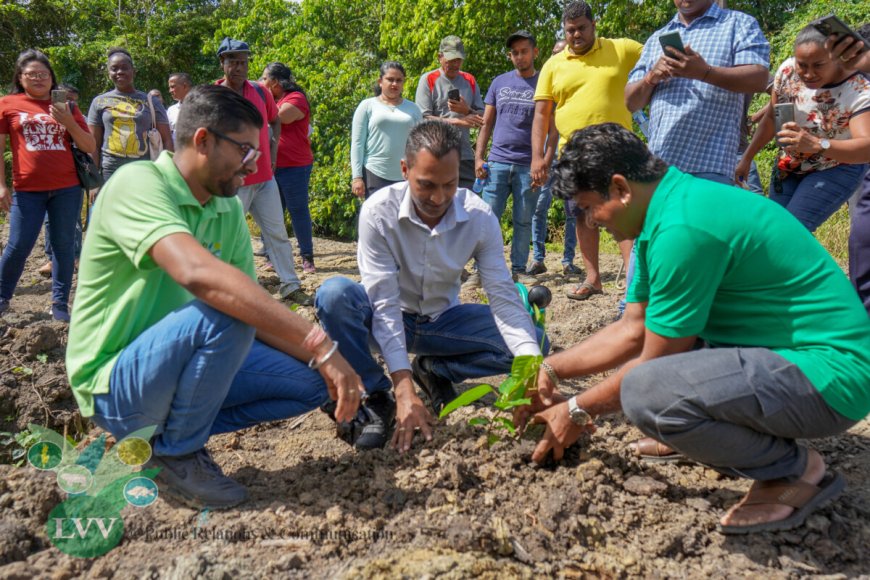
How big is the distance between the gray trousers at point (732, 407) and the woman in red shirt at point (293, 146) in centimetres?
459

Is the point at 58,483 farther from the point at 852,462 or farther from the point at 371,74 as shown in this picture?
the point at 371,74

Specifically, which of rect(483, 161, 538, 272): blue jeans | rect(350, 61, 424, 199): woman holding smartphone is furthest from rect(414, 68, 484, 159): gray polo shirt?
rect(483, 161, 538, 272): blue jeans

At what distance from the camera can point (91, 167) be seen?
16.2 feet

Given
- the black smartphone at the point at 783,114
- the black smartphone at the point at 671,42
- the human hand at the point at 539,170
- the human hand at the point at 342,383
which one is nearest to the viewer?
the human hand at the point at 342,383

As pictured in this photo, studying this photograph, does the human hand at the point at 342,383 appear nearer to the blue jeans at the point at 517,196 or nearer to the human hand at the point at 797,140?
the human hand at the point at 797,140

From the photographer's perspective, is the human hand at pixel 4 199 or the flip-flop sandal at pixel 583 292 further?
the flip-flop sandal at pixel 583 292

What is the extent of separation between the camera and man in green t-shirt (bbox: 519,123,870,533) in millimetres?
2146

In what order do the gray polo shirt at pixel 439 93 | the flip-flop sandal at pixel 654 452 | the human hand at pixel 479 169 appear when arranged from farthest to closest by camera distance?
the human hand at pixel 479 169, the gray polo shirt at pixel 439 93, the flip-flop sandal at pixel 654 452

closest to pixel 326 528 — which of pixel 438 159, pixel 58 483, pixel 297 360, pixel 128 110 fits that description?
pixel 297 360

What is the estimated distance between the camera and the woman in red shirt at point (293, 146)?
624 cm

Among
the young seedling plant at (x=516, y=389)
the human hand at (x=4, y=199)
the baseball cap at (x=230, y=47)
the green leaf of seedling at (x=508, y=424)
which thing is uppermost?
the baseball cap at (x=230, y=47)

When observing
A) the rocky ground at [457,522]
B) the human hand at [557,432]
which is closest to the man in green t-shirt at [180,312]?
the rocky ground at [457,522]

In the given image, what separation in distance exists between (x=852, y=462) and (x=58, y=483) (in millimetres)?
3113

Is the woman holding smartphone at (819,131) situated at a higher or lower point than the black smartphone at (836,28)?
lower
